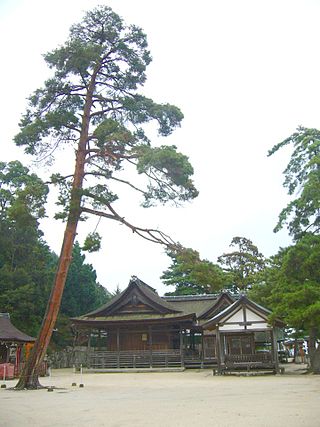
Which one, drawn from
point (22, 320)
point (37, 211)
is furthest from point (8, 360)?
point (37, 211)

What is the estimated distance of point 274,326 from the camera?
2330 cm

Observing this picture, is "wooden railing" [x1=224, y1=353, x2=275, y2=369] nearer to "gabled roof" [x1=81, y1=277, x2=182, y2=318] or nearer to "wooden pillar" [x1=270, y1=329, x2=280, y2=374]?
"wooden pillar" [x1=270, y1=329, x2=280, y2=374]

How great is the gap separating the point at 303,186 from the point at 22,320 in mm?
27900

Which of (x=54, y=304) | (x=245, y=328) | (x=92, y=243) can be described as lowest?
(x=245, y=328)

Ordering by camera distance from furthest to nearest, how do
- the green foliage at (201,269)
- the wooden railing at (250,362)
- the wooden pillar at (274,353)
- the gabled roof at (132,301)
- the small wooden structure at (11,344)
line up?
the gabled roof at (132,301) → the small wooden structure at (11,344) → the wooden railing at (250,362) → the wooden pillar at (274,353) → the green foliage at (201,269)

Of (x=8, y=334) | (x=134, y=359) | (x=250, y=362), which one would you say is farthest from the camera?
(x=134, y=359)

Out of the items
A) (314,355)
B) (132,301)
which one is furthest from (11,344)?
(314,355)

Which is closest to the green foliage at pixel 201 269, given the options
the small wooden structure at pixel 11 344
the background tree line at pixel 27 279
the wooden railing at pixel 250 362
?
the wooden railing at pixel 250 362

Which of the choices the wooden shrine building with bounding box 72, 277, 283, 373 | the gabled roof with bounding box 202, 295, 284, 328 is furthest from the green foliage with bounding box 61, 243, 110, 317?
the gabled roof with bounding box 202, 295, 284, 328

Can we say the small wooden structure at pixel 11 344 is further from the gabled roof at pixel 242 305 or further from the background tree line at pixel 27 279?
the gabled roof at pixel 242 305

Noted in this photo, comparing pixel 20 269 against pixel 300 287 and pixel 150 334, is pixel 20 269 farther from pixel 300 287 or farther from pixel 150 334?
pixel 300 287

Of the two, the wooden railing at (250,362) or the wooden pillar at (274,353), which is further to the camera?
the wooden railing at (250,362)

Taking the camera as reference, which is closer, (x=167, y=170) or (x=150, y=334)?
(x=167, y=170)

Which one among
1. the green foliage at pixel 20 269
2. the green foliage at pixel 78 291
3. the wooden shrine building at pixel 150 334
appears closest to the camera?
the wooden shrine building at pixel 150 334
